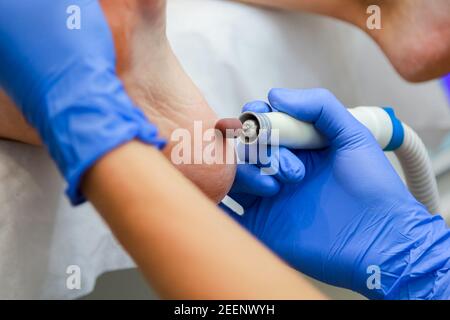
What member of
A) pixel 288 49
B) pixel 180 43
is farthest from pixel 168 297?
pixel 288 49

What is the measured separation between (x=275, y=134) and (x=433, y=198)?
16.6 inches

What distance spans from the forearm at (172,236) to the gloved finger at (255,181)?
367 mm

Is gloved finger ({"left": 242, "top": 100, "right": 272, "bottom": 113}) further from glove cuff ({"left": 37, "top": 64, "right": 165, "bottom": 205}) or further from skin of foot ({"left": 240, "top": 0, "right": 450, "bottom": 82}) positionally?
glove cuff ({"left": 37, "top": 64, "right": 165, "bottom": 205})

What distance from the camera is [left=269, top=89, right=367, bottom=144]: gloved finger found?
93 centimetres

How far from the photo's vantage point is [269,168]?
91 centimetres

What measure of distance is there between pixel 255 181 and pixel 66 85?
41cm

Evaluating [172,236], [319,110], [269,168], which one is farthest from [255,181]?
[172,236]

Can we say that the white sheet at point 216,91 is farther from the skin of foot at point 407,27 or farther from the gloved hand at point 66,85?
the gloved hand at point 66,85

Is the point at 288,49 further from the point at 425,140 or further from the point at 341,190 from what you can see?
the point at 425,140

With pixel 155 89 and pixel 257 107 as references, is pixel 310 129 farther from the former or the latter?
pixel 155 89

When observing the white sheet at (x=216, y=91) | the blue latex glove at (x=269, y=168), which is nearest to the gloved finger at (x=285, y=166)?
the blue latex glove at (x=269, y=168)

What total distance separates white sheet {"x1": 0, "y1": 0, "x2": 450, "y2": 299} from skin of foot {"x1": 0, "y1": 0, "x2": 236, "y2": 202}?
0.08 meters

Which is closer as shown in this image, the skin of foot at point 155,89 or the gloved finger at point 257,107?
the skin of foot at point 155,89

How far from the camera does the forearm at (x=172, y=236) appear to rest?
52 cm
